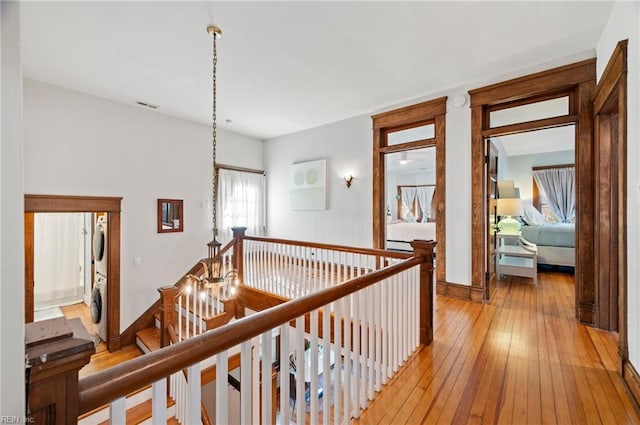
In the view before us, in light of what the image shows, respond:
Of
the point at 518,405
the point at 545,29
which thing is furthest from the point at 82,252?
the point at 545,29

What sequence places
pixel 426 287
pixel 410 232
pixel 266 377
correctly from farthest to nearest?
pixel 410 232 < pixel 426 287 < pixel 266 377

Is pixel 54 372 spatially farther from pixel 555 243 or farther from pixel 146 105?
pixel 555 243

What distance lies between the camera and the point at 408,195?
1136cm

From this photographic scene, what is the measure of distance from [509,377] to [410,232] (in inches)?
202

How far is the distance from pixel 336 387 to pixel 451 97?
163 inches

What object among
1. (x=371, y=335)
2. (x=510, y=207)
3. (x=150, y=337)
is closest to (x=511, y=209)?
(x=510, y=207)

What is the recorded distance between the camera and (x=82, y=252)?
21.1 ft

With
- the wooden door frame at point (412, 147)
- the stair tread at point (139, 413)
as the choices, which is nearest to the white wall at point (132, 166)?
the stair tread at point (139, 413)

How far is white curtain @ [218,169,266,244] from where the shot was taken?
6.08 metres

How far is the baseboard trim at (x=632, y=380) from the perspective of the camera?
180 cm

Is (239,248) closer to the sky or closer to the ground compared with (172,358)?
closer to the ground

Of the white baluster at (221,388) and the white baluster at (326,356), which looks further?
the white baluster at (326,356)

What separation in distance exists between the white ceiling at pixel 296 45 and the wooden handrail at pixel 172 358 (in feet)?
8.71

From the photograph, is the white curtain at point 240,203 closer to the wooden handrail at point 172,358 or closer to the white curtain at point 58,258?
the white curtain at point 58,258
